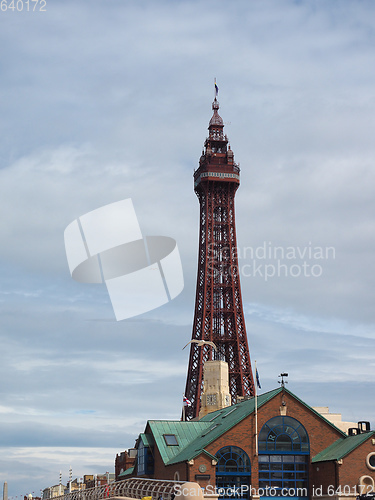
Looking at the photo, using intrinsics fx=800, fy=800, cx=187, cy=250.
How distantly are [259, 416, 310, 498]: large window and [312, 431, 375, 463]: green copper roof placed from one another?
1268 millimetres

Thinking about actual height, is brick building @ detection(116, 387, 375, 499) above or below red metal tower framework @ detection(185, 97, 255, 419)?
below

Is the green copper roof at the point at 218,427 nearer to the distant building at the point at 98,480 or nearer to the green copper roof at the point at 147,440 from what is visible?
the green copper roof at the point at 147,440

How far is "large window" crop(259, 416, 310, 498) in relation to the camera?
201ft

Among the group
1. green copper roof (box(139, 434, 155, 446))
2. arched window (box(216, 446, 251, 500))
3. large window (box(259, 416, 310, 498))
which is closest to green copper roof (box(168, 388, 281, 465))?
arched window (box(216, 446, 251, 500))

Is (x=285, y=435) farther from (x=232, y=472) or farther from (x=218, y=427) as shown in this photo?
(x=218, y=427)

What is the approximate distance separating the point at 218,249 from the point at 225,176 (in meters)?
13.2

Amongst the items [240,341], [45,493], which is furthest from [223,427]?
[45,493]

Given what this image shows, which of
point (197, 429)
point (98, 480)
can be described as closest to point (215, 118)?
point (98, 480)

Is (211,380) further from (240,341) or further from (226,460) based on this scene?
(226,460)

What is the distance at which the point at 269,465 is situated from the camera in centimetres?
6144

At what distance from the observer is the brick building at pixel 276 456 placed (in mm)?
59406

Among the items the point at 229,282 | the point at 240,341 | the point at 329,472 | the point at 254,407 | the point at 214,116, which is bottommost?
the point at 329,472

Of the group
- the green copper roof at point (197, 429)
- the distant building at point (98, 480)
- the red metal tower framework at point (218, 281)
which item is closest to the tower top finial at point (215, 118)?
the red metal tower framework at point (218, 281)

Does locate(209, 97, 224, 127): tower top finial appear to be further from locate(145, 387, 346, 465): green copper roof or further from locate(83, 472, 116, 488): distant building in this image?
locate(145, 387, 346, 465): green copper roof
